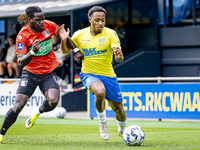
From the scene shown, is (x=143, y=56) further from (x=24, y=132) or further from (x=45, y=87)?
(x=45, y=87)

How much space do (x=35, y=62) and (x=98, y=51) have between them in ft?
3.94

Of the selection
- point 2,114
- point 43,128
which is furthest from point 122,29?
point 43,128

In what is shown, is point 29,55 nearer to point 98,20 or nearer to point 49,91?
point 49,91

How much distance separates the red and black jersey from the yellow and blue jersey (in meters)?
0.64

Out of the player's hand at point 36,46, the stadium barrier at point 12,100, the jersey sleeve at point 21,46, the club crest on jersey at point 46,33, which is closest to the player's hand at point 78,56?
the player's hand at point 36,46

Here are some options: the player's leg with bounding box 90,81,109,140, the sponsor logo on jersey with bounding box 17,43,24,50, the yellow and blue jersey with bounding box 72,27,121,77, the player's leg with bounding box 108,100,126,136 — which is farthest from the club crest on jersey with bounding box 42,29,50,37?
the player's leg with bounding box 108,100,126,136

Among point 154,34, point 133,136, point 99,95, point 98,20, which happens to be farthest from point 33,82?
point 154,34

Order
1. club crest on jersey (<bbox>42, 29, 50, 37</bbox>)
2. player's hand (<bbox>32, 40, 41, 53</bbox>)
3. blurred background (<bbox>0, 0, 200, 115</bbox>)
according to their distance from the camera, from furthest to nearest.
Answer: blurred background (<bbox>0, 0, 200, 115</bbox>), club crest on jersey (<bbox>42, 29, 50, 37</bbox>), player's hand (<bbox>32, 40, 41, 53</bbox>)

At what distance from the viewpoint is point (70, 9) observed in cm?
1392

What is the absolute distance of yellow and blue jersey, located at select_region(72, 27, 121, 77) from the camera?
6.89 meters

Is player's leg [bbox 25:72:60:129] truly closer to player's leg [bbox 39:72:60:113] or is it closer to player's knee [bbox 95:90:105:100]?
player's leg [bbox 39:72:60:113]

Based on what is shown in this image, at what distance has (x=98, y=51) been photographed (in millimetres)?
6918

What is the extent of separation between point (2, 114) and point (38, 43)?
6.66 m

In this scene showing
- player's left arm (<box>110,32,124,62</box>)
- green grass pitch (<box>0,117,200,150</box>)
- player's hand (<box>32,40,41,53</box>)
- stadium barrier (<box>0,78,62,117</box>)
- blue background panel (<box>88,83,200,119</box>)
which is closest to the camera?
player's left arm (<box>110,32,124,62</box>)
